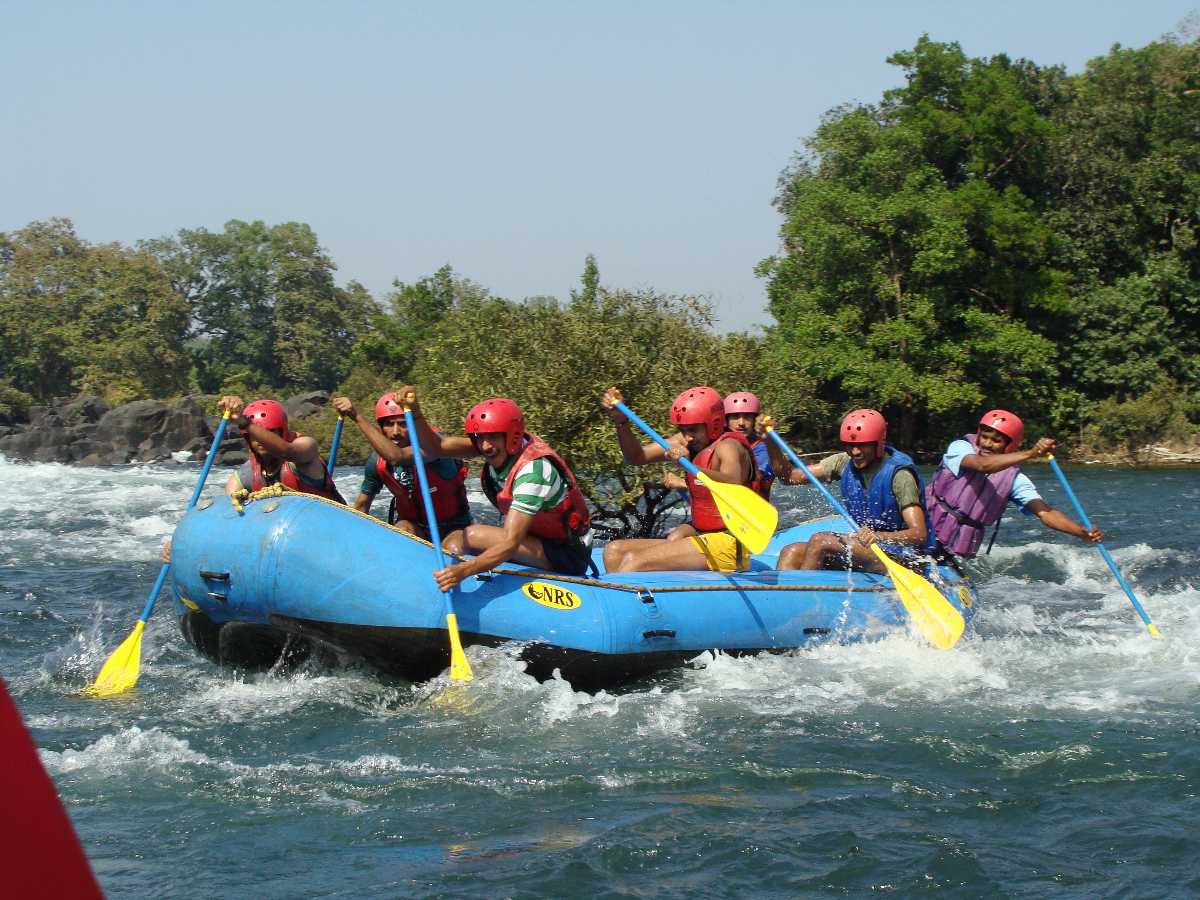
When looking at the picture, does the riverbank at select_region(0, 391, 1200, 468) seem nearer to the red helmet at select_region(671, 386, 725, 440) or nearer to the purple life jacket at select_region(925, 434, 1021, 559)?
the purple life jacket at select_region(925, 434, 1021, 559)

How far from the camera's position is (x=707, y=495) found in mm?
8297

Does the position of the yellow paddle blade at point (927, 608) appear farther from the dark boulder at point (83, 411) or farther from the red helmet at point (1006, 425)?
the dark boulder at point (83, 411)

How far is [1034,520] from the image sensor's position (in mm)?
18484

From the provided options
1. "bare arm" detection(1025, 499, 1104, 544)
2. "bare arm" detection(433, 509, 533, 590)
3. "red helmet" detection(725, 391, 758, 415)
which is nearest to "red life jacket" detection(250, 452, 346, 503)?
"bare arm" detection(433, 509, 533, 590)

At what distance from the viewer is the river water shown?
4.98m

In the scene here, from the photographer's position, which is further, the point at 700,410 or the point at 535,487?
the point at 700,410

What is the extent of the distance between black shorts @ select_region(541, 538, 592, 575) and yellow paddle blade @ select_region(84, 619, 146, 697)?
2.53 metres

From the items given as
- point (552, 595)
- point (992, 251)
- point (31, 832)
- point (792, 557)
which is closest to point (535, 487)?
point (552, 595)

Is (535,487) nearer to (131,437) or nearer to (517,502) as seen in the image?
(517,502)

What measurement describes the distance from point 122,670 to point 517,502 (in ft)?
8.99

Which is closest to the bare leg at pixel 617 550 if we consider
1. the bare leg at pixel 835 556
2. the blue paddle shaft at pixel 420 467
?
the bare leg at pixel 835 556

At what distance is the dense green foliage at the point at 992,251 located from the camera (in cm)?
2889

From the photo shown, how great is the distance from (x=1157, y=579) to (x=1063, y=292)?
19041 millimetres

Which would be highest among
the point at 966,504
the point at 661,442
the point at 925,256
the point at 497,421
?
the point at 925,256
